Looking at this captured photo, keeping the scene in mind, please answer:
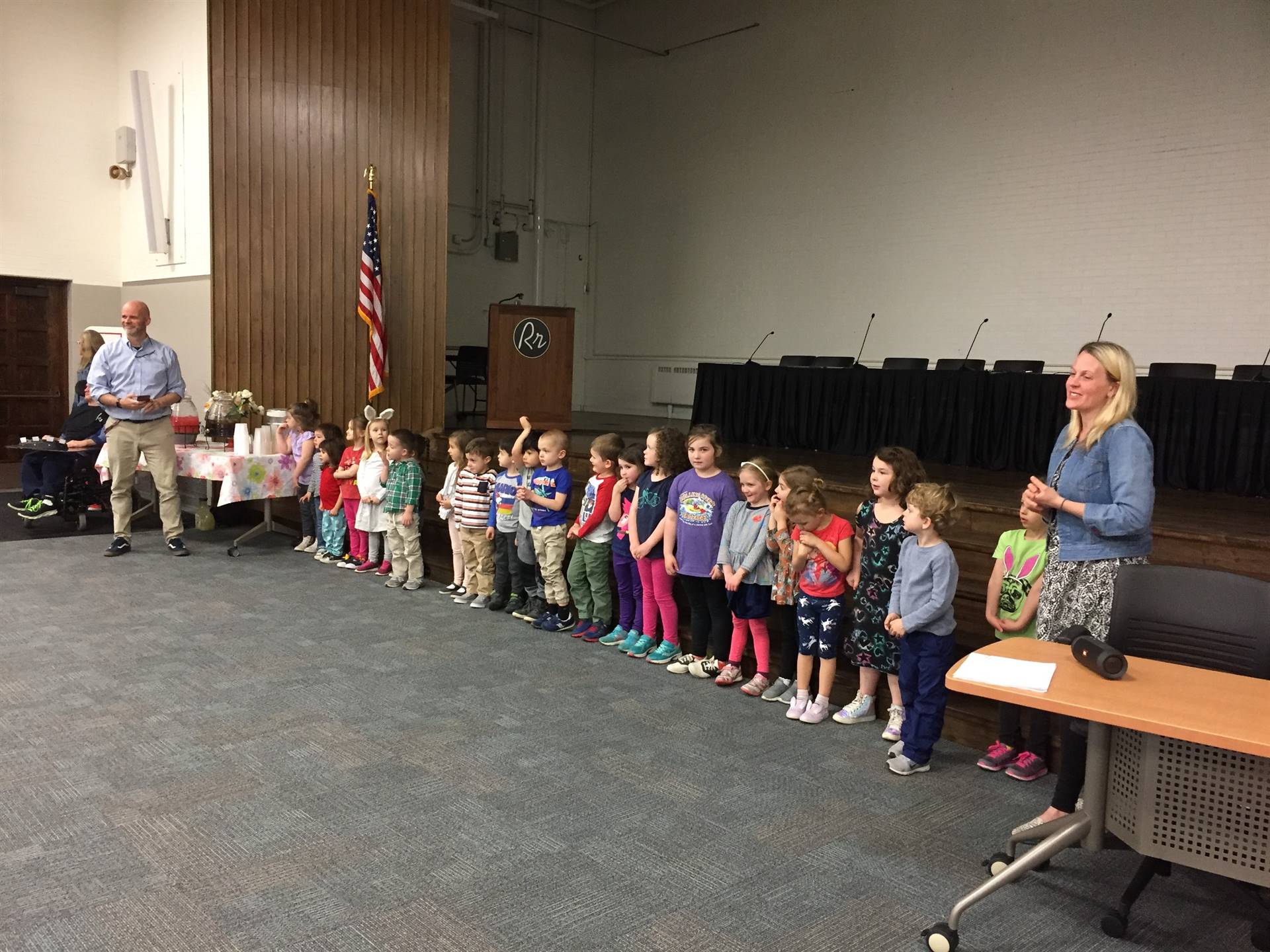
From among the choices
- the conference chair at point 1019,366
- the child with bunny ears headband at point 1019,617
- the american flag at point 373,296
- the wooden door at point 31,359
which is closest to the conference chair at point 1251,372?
the conference chair at point 1019,366

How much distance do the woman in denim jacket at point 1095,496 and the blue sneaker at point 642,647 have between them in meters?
2.13

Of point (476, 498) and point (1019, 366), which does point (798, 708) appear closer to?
point (476, 498)

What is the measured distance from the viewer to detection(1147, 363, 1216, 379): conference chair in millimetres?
7133

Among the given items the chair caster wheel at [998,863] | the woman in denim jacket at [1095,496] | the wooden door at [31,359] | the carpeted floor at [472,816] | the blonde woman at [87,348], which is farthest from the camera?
the wooden door at [31,359]

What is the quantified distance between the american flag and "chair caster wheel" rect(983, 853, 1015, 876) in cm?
669

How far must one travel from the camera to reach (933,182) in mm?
9945

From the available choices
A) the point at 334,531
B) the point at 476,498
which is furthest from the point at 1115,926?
the point at 334,531

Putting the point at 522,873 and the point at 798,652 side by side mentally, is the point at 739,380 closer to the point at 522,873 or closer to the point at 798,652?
the point at 798,652

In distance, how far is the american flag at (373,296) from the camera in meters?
8.25

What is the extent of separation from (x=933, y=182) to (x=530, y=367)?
4541 mm

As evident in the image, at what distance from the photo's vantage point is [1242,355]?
310 inches

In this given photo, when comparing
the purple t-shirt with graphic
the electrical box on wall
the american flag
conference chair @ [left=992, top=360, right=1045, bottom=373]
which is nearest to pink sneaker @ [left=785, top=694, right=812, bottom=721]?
the purple t-shirt with graphic

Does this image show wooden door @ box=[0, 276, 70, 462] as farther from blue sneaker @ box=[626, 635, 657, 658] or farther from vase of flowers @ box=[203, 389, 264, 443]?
blue sneaker @ box=[626, 635, 657, 658]

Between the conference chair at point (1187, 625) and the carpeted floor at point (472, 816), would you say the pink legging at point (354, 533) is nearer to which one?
the carpeted floor at point (472, 816)
